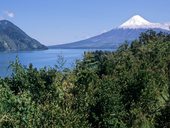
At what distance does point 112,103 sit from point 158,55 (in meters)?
46.0

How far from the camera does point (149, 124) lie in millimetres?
52250

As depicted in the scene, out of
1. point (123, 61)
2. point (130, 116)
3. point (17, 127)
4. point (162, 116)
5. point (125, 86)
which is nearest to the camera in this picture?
point (17, 127)

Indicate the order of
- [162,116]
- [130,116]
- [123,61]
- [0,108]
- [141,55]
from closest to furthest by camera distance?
[0,108], [130,116], [162,116], [123,61], [141,55]

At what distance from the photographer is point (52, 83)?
55719 mm

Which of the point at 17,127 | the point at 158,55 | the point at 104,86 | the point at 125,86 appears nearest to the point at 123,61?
the point at 158,55

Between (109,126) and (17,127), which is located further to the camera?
(109,126)

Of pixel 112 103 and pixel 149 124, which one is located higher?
pixel 112 103

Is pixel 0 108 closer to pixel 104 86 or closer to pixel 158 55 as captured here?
pixel 104 86

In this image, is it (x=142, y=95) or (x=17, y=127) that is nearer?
(x=17, y=127)

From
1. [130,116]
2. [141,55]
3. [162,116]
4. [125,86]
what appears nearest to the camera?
[130,116]

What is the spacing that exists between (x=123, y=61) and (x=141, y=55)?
13.0 meters

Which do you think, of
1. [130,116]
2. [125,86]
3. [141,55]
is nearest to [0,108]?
[130,116]

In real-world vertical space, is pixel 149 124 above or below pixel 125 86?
below

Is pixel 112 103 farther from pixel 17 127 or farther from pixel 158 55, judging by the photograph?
pixel 158 55
